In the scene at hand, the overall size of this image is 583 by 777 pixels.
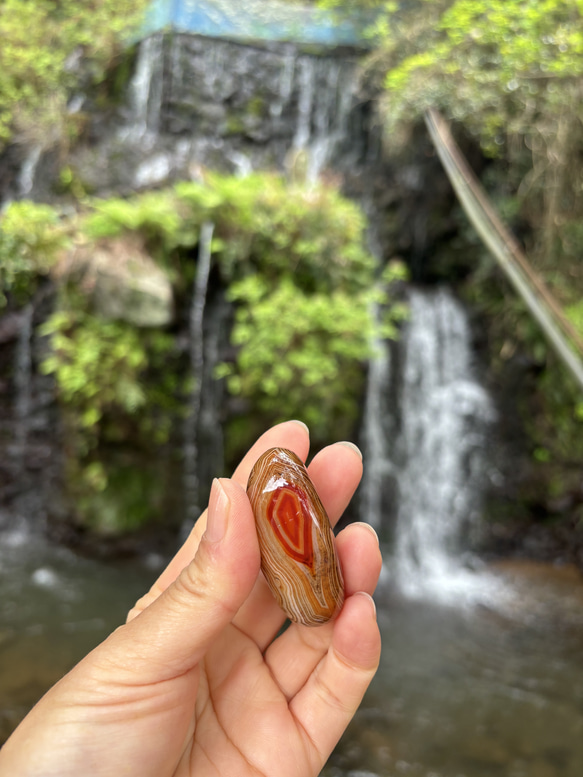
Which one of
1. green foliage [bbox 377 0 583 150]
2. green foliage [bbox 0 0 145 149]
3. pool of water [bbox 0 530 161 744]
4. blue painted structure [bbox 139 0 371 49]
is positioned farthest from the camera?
blue painted structure [bbox 139 0 371 49]

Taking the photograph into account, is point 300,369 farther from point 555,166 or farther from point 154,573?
point 555,166

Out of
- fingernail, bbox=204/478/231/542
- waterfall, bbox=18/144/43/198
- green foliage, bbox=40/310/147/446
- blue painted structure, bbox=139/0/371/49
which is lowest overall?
green foliage, bbox=40/310/147/446

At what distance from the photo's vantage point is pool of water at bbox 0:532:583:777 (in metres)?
3.47

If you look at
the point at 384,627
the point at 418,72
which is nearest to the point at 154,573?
the point at 384,627

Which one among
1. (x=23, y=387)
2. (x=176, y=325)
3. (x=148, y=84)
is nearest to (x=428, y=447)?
(x=176, y=325)

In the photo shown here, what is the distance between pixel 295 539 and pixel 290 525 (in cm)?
4

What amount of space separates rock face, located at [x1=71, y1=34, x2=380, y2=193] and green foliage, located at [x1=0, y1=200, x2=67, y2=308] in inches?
182

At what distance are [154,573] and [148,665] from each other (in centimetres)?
504

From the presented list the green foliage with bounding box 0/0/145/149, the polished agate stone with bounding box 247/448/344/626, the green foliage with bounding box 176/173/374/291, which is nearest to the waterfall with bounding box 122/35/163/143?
the green foliage with bounding box 0/0/145/149

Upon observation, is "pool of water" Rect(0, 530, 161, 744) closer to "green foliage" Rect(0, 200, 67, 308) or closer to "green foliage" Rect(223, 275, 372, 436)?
"green foliage" Rect(223, 275, 372, 436)

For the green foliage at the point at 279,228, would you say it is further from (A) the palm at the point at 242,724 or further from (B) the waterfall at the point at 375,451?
(A) the palm at the point at 242,724

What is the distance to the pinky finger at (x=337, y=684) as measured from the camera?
4.66 feet

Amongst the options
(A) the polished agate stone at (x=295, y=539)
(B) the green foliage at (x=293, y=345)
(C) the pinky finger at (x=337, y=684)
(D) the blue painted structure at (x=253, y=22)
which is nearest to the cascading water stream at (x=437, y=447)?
(B) the green foliage at (x=293, y=345)

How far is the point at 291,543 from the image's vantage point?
134 centimetres
